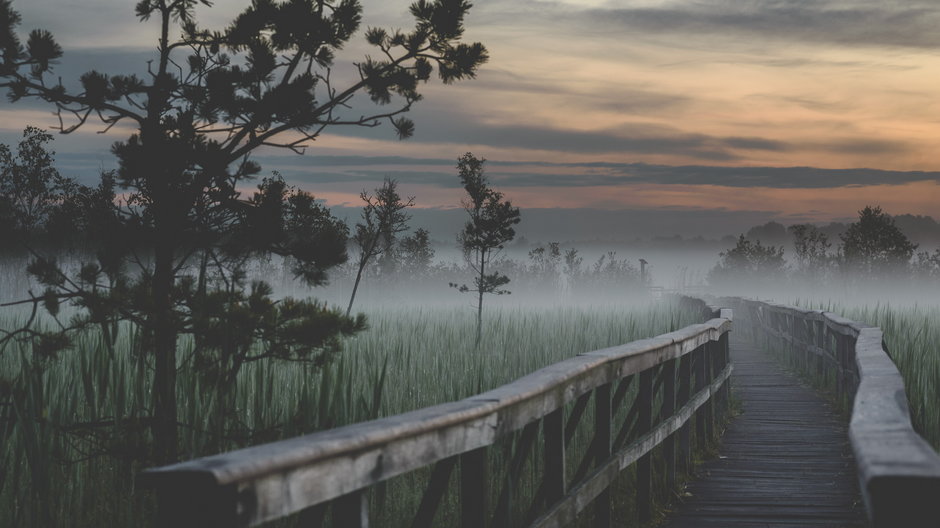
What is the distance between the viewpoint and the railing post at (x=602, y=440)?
15.8 feet

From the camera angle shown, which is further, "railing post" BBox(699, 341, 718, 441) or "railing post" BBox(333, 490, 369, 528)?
"railing post" BBox(699, 341, 718, 441)

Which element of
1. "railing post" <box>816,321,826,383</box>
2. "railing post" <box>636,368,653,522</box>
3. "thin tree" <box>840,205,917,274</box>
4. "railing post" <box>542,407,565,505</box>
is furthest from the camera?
"thin tree" <box>840,205,917,274</box>

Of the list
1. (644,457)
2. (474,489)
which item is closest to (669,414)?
(644,457)

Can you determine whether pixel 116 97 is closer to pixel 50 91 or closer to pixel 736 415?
pixel 50 91

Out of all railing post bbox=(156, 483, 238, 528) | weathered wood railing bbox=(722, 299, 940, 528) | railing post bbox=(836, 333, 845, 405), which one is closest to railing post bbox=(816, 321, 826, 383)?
railing post bbox=(836, 333, 845, 405)

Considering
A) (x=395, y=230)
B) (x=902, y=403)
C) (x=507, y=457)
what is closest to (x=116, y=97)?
(x=507, y=457)

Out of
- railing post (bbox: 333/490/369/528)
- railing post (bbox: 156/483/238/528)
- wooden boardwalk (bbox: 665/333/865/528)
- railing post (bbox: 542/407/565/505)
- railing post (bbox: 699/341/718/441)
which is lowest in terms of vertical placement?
wooden boardwalk (bbox: 665/333/865/528)

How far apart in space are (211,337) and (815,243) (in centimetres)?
7170

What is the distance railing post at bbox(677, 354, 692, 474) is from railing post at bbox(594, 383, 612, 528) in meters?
2.26

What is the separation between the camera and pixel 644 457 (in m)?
5.84

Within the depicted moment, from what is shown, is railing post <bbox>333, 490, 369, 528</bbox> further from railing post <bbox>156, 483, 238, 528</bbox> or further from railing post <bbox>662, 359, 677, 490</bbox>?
railing post <bbox>662, 359, 677, 490</bbox>

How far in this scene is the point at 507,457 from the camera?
15.0 feet

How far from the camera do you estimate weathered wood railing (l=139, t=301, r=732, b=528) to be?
1.80 meters

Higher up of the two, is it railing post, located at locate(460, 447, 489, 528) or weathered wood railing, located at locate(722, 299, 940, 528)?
weathered wood railing, located at locate(722, 299, 940, 528)
